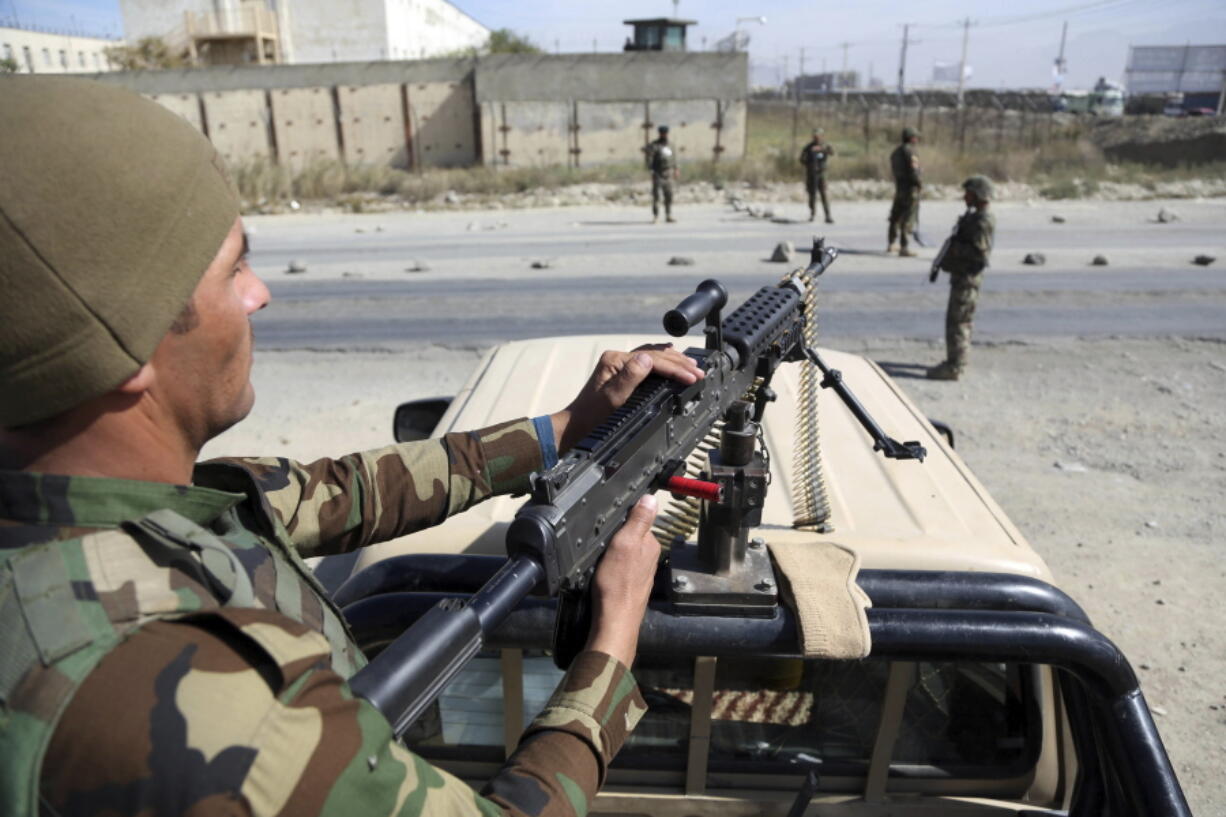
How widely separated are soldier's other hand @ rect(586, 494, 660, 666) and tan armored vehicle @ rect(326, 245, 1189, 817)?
0.10 metres

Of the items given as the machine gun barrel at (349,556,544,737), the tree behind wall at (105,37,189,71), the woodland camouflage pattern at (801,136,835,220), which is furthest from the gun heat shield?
the tree behind wall at (105,37,189,71)

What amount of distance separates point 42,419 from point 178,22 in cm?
5473

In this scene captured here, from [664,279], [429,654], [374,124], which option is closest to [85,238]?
[429,654]

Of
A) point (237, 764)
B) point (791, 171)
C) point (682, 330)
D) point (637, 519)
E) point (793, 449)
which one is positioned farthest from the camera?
point (791, 171)

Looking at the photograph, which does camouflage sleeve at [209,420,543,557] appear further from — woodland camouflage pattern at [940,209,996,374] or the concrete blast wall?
the concrete blast wall

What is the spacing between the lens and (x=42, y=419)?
3.29 feet

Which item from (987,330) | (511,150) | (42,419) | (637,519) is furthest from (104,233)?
(511,150)

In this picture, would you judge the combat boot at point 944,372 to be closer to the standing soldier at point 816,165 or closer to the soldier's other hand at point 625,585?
the soldier's other hand at point 625,585

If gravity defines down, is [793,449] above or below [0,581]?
below

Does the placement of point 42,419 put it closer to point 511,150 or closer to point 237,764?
point 237,764

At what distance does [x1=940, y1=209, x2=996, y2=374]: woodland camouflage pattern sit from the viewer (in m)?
7.86

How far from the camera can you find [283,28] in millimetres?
44000

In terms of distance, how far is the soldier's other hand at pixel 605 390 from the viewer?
189 centimetres

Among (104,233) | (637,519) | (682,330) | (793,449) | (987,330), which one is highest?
(104,233)
